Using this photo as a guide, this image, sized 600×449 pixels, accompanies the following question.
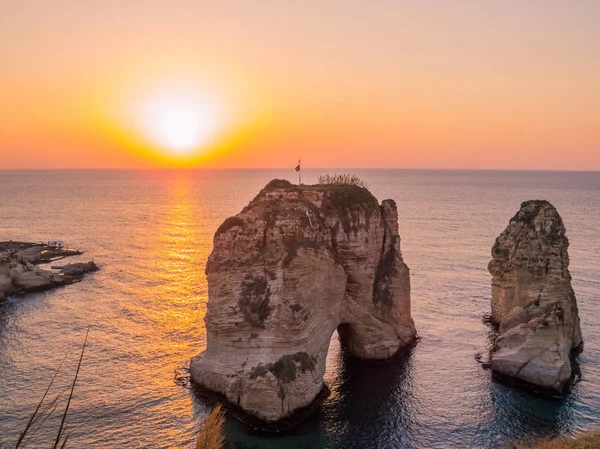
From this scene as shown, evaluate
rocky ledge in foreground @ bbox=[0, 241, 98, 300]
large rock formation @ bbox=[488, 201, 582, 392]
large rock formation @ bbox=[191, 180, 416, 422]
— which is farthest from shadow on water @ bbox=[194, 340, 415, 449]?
rocky ledge in foreground @ bbox=[0, 241, 98, 300]

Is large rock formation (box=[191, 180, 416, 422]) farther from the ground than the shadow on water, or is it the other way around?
large rock formation (box=[191, 180, 416, 422])

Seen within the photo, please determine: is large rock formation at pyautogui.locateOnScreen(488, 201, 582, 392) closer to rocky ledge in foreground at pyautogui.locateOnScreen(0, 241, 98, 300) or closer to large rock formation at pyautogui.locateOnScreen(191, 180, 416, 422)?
large rock formation at pyautogui.locateOnScreen(191, 180, 416, 422)

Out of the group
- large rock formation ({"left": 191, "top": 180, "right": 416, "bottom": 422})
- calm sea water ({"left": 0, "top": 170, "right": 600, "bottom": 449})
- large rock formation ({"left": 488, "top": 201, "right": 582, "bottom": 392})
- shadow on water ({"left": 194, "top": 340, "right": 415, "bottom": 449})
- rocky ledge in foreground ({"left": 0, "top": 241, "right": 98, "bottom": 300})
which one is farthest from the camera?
rocky ledge in foreground ({"left": 0, "top": 241, "right": 98, "bottom": 300})

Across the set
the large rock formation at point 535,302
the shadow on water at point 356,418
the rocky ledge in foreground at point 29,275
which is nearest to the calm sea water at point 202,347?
the shadow on water at point 356,418

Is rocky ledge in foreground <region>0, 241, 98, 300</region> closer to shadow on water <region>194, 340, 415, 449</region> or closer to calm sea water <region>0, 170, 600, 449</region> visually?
calm sea water <region>0, 170, 600, 449</region>

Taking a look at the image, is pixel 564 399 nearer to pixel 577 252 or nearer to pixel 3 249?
pixel 577 252

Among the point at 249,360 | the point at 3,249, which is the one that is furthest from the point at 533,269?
the point at 3,249

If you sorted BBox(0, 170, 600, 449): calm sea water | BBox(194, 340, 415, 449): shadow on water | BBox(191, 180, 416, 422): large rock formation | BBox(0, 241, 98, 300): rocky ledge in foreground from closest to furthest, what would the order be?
BBox(194, 340, 415, 449): shadow on water, BBox(0, 170, 600, 449): calm sea water, BBox(191, 180, 416, 422): large rock formation, BBox(0, 241, 98, 300): rocky ledge in foreground

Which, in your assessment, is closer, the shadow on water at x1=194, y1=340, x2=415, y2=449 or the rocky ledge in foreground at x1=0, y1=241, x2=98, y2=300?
the shadow on water at x1=194, y1=340, x2=415, y2=449
